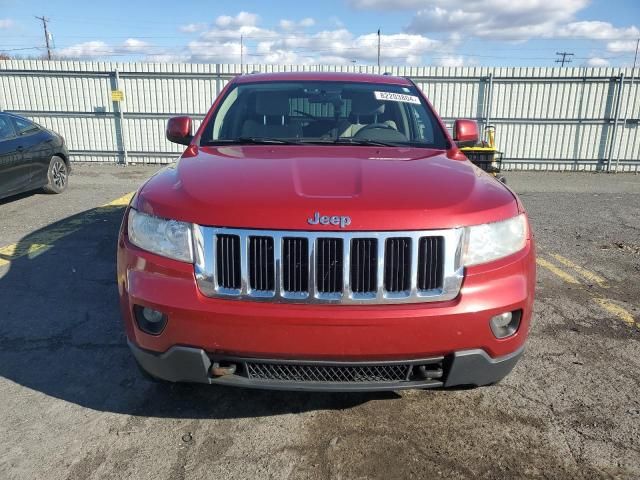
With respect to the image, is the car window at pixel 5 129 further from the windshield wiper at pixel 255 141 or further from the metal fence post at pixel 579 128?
the metal fence post at pixel 579 128

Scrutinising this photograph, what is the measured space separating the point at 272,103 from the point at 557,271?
3299 mm

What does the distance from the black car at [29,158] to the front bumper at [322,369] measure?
639 centimetres

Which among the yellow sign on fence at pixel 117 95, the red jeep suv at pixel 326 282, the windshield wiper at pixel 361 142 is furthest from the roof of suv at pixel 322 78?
the yellow sign on fence at pixel 117 95

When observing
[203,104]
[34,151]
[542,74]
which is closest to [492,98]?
[542,74]

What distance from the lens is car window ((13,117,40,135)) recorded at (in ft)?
25.2

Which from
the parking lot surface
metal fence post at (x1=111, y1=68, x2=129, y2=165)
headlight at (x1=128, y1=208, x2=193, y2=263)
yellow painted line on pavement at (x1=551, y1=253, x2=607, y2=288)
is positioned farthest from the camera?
metal fence post at (x1=111, y1=68, x2=129, y2=165)

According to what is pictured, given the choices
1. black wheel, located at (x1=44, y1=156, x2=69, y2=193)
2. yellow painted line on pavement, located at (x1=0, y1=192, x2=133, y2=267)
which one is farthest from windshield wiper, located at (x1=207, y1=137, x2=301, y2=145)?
black wheel, located at (x1=44, y1=156, x2=69, y2=193)

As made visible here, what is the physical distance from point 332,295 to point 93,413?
1.49 metres

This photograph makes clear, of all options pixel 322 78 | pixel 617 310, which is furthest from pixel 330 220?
pixel 617 310

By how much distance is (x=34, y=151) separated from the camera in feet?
25.6

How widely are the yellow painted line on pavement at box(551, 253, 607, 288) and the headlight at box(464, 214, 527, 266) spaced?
2.90 m

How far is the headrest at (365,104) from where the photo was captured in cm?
365

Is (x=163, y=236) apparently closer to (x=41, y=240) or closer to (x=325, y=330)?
(x=325, y=330)

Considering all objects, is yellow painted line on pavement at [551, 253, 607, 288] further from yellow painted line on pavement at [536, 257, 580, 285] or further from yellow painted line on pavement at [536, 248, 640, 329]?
yellow painted line on pavement at [536, 257, 580, 285]
